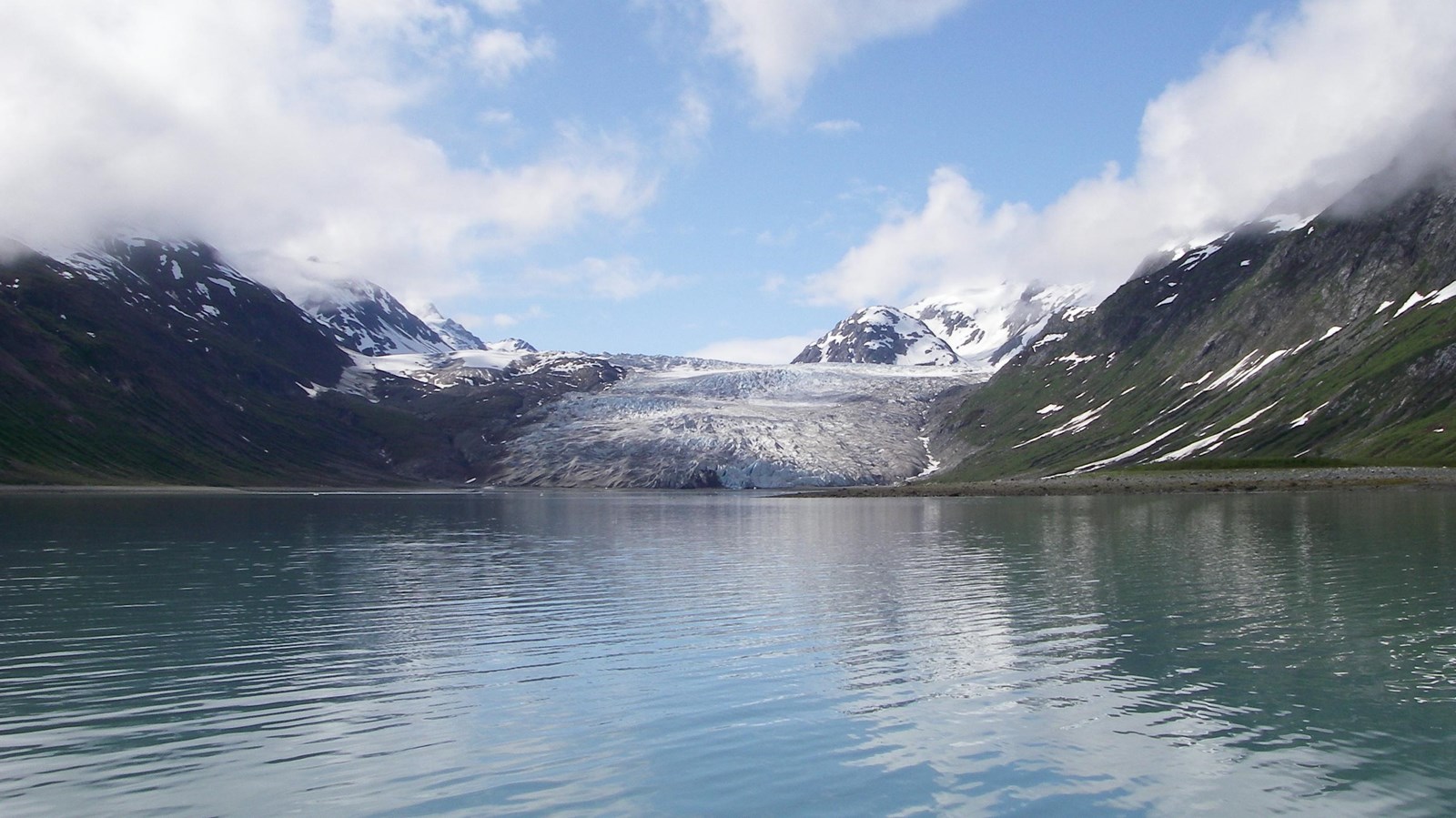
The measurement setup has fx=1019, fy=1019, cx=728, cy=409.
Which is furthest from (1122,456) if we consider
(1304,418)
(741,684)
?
(741,684)

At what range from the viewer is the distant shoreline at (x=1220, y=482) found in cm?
10394

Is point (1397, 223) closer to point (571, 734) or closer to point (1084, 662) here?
point (1084, 662)

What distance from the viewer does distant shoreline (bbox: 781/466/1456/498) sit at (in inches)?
4092

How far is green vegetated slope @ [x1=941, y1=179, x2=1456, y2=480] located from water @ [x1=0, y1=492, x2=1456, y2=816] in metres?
104

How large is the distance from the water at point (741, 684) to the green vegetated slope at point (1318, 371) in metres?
104

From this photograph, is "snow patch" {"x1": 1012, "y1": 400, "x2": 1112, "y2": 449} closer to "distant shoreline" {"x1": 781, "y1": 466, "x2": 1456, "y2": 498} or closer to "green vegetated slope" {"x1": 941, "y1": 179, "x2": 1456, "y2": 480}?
"green vegetated slope" {"x1": 941, "y1": 179, "x2": 1456, "y2": 480}

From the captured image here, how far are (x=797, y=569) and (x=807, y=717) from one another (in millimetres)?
25814

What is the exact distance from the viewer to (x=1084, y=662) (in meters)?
23.8

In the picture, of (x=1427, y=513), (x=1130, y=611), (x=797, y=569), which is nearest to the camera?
(x=1130, y=611)

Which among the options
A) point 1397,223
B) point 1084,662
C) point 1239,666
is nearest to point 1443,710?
point 1239,666

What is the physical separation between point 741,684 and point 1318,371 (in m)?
163

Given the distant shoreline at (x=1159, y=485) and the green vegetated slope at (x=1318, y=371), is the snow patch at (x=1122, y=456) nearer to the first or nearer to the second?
the green vegetated slope at (x=1318, y=371)

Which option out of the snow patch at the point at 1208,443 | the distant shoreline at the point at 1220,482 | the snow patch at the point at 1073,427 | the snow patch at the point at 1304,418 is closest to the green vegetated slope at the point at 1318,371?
the snow patch at the point at 1304,418

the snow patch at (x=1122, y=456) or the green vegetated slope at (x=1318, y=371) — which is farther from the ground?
the green vegetated slope at (x=1318, y=371)
